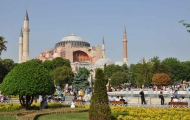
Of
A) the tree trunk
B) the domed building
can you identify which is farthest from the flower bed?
the domed building

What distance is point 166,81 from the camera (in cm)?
3288

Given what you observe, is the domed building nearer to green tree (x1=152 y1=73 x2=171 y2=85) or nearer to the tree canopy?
green tree (x1=152 y1=73 x2=171 y2=85)

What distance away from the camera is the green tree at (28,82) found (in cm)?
1106

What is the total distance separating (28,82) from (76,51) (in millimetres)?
66014

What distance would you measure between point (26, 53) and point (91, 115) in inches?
2083

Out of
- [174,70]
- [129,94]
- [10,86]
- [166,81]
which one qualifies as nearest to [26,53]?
[174,70]

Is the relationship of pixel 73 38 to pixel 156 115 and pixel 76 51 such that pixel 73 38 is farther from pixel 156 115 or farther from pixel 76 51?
pixel 156 115

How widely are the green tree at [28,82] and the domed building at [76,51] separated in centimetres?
6093

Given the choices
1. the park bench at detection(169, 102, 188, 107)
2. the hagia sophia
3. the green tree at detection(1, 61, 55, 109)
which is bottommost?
the park bench at detection(169, 102, 188, 107)

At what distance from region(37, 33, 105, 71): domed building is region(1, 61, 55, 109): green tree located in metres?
60.9


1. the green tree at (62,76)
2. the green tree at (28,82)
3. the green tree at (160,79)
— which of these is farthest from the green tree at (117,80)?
the green tree at (28,82)

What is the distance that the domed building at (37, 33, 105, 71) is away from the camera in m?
73.1

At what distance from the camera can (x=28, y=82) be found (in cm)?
1112

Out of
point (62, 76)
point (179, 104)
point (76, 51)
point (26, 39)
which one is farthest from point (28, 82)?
point (76, 51)
